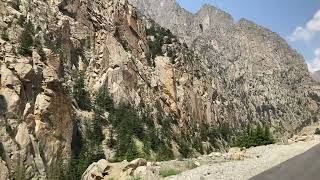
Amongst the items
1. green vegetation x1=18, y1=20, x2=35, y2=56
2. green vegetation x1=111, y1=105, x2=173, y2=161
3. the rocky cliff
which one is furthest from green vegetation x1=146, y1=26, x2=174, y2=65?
green vegetation x1=18, y1=20, x2=35, y2=56

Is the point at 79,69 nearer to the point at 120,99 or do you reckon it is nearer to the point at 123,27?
the point at 120,99

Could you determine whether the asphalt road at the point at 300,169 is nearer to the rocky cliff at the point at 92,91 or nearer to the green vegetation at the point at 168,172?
the green vegetation at the point at 168,172

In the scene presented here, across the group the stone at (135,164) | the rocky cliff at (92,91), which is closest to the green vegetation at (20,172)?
the rocky cliff at (92,91)

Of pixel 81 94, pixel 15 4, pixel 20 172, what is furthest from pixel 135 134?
pixel 20 172

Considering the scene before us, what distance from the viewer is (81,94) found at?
91688 millimetres

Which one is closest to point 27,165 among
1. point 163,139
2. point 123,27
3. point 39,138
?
point 39,138

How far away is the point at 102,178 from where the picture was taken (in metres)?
29.1

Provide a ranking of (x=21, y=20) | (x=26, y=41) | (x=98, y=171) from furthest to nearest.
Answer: (x=21, y=20)
(x=26, y=41)
(x=98, y=171)

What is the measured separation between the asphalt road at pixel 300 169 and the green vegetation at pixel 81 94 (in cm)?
7282

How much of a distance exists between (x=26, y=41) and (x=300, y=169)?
6402cm

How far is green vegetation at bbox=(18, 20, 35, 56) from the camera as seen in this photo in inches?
2891

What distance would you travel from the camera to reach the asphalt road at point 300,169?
18000 millimetres

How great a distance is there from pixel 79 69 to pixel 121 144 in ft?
64.7

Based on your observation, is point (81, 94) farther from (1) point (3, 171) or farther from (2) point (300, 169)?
(2) point (300, 169)
